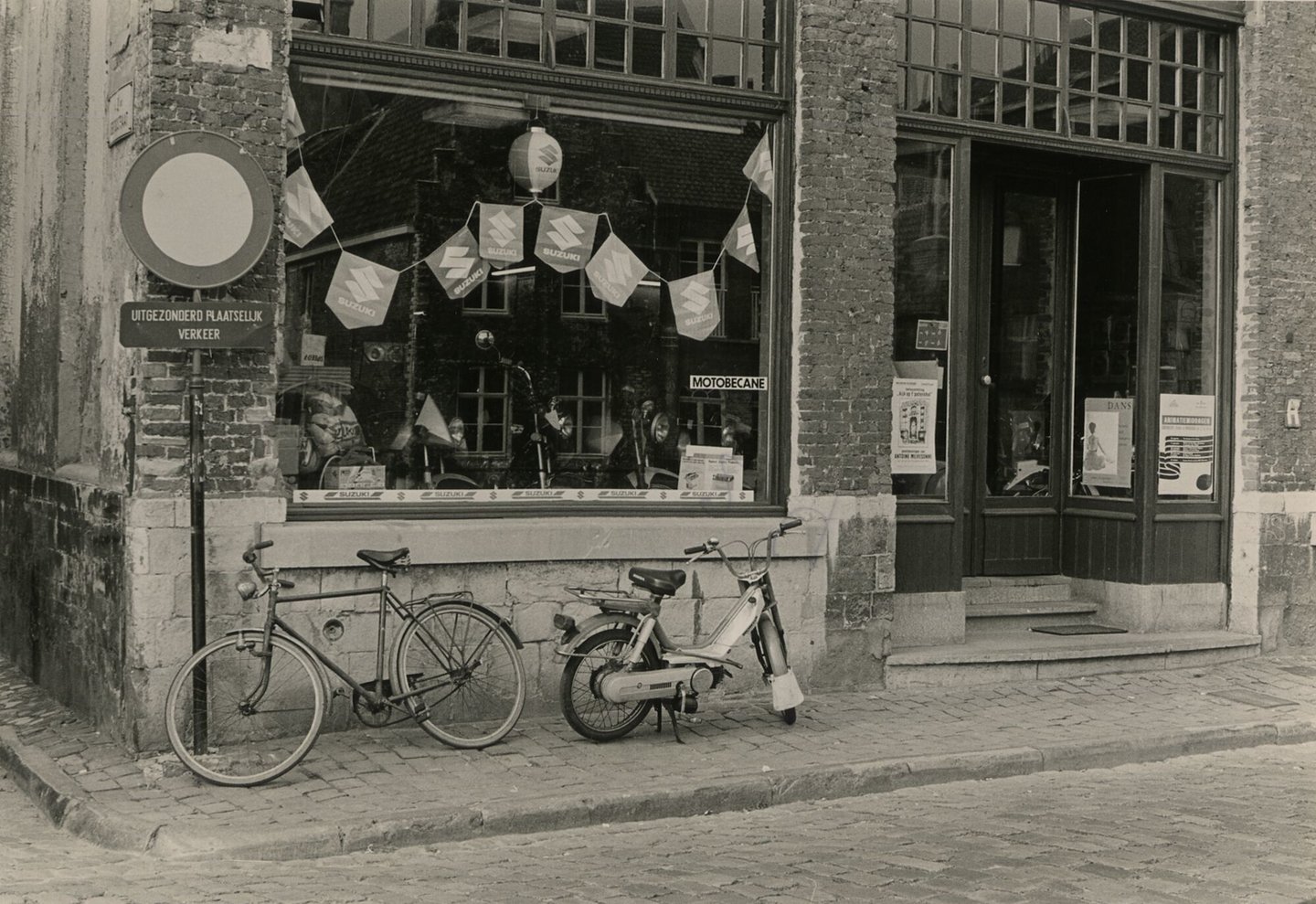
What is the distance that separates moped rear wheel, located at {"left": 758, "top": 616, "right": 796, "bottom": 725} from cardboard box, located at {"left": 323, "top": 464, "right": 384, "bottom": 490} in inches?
94.3

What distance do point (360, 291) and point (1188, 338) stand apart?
21.6 feet

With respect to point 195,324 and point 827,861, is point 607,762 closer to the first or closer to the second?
point 827,861

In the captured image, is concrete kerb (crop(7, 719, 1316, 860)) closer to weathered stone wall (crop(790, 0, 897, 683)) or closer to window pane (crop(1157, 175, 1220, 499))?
weathered stone wall (crop(790, 0, 897, 683))

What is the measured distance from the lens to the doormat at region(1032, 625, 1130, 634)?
34.3ft

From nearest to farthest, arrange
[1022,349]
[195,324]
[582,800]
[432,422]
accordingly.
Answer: [582,800] < [195,324] < [432,422] < [1022,349]

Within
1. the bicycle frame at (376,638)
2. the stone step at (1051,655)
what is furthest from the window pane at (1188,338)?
the bicycle frame at (376,638)

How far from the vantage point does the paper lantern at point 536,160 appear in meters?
8.61

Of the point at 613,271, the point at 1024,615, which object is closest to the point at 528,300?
the point at 613,271

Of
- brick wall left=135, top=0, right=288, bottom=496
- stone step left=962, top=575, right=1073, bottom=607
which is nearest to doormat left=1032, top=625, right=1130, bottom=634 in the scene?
stone step left=962, top=575, right=1073, bottom=607

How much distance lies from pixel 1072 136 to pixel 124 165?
667cm

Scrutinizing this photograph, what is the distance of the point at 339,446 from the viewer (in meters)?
8.09

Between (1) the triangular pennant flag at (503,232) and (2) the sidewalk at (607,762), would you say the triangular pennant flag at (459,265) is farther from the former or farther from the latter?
(2) the sidewalk at (607,762)

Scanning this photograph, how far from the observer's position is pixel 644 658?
25.3 feet

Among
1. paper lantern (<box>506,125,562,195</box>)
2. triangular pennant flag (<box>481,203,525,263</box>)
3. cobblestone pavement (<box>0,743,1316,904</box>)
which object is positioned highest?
paper lantern (<box>506,125,562,195</box>)
